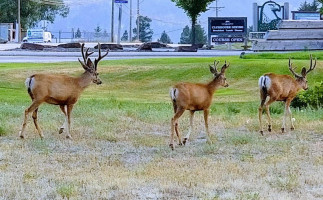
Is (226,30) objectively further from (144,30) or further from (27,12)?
(144,30)

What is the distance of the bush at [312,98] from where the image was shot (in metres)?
21.9

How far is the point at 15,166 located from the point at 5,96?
1391cm

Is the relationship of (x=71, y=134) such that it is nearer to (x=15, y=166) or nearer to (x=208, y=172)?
(x=15, y=166)

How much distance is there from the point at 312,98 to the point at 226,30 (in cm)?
3991

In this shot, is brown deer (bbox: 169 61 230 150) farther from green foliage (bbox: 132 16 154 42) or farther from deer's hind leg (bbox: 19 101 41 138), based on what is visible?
green foliage (bbox: 132 16 154 42)

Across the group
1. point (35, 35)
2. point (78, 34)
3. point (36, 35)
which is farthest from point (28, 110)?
point (78, 34)

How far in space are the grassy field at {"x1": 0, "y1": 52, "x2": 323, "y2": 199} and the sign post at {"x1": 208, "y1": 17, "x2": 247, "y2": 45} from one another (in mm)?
36752

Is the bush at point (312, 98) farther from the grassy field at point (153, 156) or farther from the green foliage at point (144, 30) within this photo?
the green foliage at point (144, 30)

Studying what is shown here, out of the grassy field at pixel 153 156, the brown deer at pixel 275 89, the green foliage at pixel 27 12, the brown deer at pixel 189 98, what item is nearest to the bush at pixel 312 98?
the grassy field at pixel 153 156

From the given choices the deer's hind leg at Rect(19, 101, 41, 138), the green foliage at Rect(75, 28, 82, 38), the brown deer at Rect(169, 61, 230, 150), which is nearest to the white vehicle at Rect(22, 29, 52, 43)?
the green foliage at Rect(75, 28, 82, 38)

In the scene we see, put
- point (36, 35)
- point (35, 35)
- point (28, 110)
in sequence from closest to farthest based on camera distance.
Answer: point (28, 110), point (36, 35), point (35, 35)

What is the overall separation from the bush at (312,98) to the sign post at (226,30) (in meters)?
38.6

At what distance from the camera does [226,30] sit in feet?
202

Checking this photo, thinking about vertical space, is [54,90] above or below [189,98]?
above
